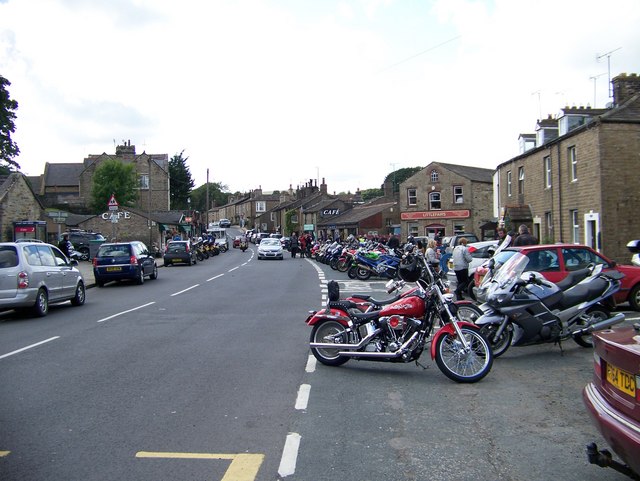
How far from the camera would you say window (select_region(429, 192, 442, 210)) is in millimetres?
54406

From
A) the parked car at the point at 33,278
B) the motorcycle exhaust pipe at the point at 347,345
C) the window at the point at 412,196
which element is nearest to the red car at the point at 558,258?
the motorcycle exhaust pipe at the point at 347,345

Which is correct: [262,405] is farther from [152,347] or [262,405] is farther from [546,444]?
[152,347]

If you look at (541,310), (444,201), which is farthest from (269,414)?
(444,201)

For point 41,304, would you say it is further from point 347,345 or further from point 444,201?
point 444,201

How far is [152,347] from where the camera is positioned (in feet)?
29.9

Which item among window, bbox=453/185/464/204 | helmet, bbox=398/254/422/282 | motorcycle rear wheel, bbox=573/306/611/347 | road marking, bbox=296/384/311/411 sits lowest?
road marking, bbox=296/384/311/411

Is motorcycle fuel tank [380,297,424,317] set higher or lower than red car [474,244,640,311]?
lower

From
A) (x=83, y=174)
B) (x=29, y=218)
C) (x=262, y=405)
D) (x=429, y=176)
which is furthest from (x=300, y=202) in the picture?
(x=262, y=405)

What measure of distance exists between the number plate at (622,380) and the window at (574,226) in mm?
21013

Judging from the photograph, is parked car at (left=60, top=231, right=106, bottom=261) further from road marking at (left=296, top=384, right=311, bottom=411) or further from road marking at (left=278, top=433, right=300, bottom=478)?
road marking at (left=278, top=433, right=300, bottom=478)

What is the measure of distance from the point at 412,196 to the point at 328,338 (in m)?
48.9

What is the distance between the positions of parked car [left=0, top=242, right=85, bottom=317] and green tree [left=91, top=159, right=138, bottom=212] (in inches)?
1939

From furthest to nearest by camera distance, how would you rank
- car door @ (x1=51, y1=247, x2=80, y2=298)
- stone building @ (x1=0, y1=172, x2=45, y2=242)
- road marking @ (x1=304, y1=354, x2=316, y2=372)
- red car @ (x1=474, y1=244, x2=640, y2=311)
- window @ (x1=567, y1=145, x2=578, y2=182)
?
stone building @ (x1=0, y1=172, x2=45, y2=242), window @ (x1=567, y1=145, x2=578, y2=182), car door @ (x1=51, y1=247, x2=80, y2=298), red car @ (x1=474, y1=244, x2=640, y2=311), road marking @ (x1=304, y1=354, x2=316, y2=372)

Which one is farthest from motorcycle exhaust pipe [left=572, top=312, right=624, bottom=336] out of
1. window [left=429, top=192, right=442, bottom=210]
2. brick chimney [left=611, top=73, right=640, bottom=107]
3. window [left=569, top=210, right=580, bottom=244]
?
window [left=429, top=192, right=442, bottom=210]
